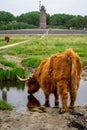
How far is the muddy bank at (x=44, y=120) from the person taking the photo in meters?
12.8

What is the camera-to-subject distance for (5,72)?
23.7 metres

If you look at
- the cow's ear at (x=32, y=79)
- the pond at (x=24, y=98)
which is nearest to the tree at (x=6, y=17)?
the pond at (x=24, y=98)

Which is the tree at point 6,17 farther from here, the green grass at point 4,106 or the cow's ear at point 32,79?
the green grass at point 4,106

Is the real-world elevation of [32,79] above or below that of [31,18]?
above

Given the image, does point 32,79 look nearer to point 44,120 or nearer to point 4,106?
point 4,106

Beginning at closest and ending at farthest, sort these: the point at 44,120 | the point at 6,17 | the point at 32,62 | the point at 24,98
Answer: the point at 44,120, the point at 24,98, the point at 32,62, the point at 6,17

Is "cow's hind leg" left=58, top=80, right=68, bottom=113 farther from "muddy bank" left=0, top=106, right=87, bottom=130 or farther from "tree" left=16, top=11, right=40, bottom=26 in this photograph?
"tree" left=16, top=11, right=40, bottom=26

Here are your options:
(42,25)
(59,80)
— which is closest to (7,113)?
(59,80)

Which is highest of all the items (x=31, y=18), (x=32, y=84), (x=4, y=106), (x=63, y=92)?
(x=63, y=92)

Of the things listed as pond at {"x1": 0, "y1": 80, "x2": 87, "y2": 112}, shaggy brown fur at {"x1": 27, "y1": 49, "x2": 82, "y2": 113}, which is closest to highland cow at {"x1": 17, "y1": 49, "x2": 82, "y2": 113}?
shaggy brown fur at {"x1": 27, "y1": 49, "x2": 82, "y2": 113}

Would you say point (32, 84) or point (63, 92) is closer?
point (63, 92)

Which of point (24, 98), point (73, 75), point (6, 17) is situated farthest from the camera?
point (6, 17)

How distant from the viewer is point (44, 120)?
1348 cm

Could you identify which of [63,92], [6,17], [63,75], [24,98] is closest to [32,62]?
[24,98]
